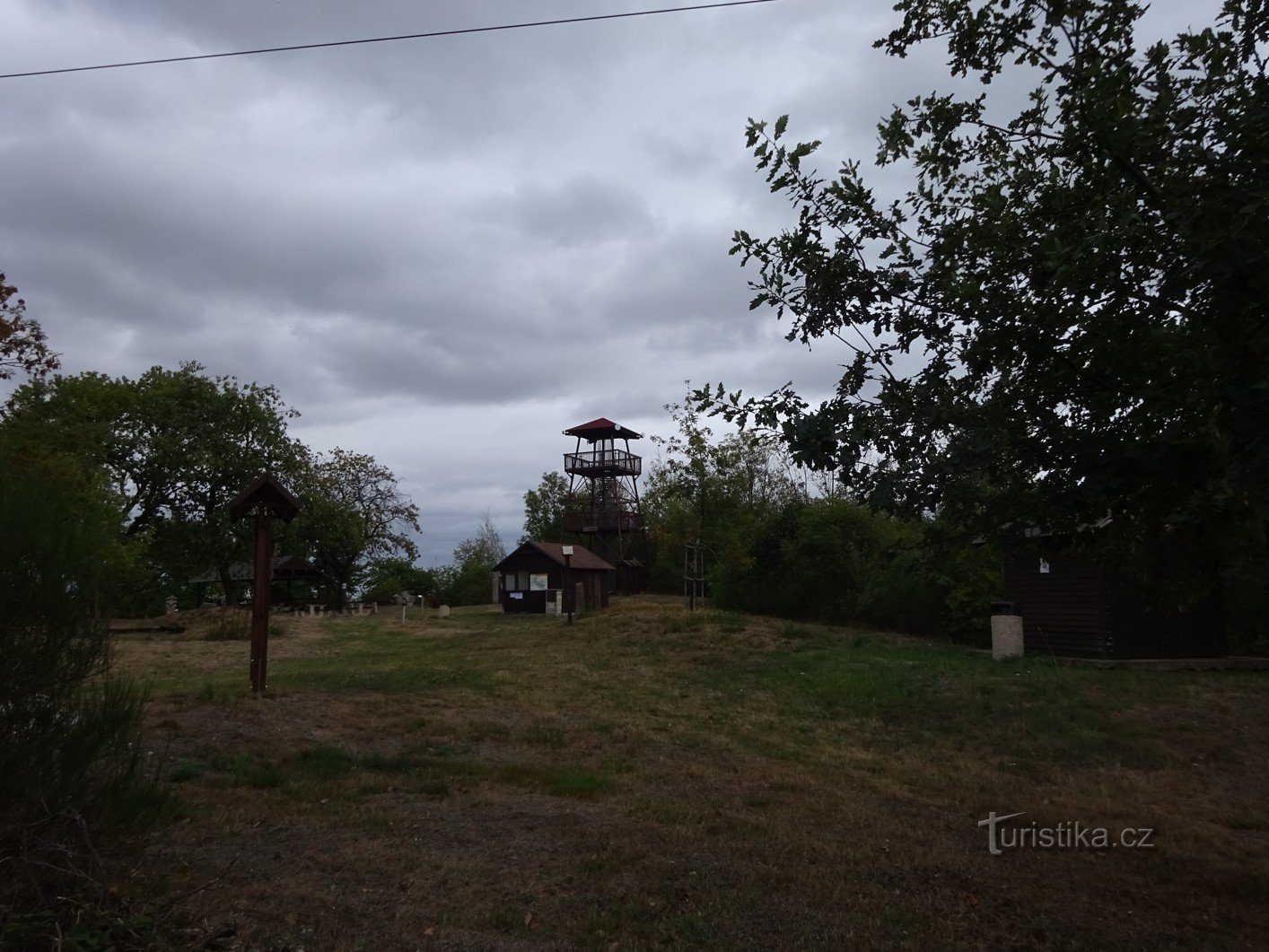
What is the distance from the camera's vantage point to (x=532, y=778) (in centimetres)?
785

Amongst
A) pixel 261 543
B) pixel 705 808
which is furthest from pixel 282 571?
pixel 705 808

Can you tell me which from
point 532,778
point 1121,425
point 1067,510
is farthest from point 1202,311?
point 532,778

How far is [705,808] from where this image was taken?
696 cm

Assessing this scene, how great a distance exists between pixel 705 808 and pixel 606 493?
116 ft

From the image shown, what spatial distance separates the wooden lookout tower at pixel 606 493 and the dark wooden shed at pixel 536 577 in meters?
4.86

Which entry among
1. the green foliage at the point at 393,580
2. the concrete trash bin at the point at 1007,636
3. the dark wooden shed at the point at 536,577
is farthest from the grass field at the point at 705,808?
the green foliage at the point at 393,580

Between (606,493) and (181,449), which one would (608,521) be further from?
(181,449)

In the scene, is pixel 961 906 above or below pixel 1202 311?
below

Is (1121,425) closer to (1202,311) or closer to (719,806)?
(1202,311)

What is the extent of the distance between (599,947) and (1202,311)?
4614mm

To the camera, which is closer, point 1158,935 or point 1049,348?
point 1158,935

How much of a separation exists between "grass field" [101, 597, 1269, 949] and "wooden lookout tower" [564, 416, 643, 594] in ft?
84.9

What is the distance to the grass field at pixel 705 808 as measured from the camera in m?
4.66

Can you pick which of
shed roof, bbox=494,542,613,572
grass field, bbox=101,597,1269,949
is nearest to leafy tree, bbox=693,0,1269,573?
grass field, bbox=101,597,1269,949
